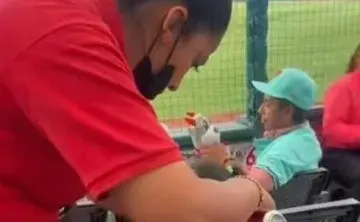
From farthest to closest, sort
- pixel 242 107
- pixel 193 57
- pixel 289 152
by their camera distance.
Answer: pixel 242 107, pixel 289 152, pixel 193 57

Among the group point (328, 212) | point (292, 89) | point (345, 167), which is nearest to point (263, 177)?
point (292, 89)

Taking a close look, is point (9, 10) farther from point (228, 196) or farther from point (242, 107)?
point (242, 107)

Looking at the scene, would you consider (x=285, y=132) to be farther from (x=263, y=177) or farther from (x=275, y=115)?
(x=263, y=177)

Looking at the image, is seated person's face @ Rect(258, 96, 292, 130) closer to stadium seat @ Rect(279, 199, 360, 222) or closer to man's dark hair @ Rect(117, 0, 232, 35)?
stadium seat @ Rect(279, 199, 360, 222)

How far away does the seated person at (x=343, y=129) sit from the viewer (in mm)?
3652

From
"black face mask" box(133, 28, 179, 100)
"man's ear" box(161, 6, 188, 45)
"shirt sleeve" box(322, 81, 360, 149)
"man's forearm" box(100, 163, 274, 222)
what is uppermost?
"man's ear" box(161, 6, 188, 45)

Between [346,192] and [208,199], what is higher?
[208,199]

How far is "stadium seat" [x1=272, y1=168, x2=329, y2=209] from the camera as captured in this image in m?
2.91

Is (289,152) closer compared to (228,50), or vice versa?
(289,152)

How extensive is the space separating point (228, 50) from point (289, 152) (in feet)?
3.20

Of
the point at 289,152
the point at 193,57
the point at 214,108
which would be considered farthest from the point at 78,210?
the point at 214,108

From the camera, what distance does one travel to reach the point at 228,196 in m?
1.25

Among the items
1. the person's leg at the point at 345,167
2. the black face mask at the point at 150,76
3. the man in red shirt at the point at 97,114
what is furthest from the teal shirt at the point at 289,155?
the man in red shirt at the point at 97,114

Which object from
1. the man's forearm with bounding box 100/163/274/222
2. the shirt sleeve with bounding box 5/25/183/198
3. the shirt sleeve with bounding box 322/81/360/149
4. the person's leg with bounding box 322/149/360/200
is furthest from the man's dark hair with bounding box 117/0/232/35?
the shirt sleeve with bounding box 322/81/360/149
